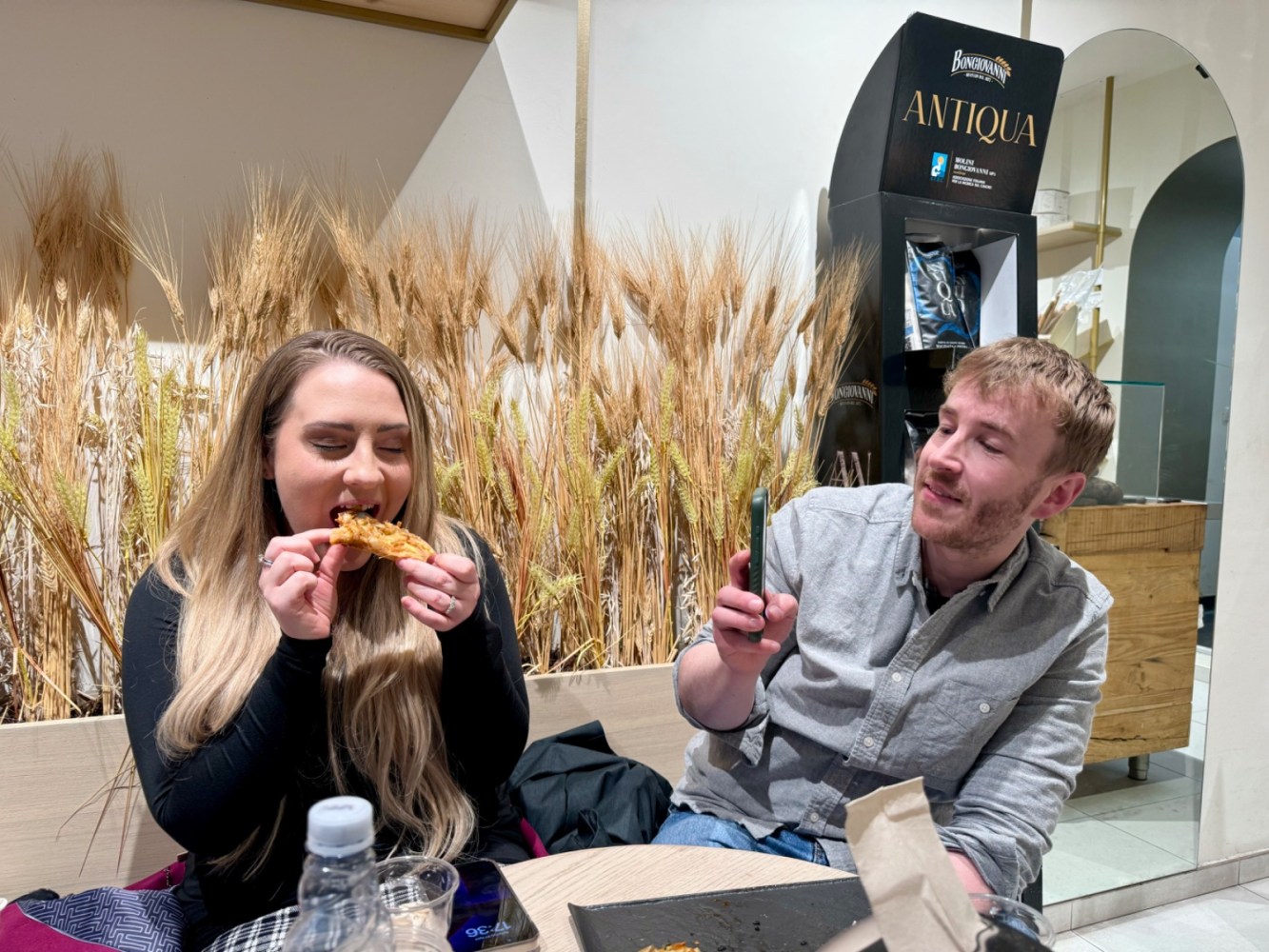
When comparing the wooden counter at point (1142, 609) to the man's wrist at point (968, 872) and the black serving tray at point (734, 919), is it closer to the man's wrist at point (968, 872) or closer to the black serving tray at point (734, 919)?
the man's wrist at point (968, 872)

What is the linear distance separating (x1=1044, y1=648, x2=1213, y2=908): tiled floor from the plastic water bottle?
2898 mm

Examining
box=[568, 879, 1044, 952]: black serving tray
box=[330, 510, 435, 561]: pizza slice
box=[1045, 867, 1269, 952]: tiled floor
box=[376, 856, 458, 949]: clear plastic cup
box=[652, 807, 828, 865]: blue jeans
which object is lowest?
box=[1045, 867, 1269, 952]: tiled floor

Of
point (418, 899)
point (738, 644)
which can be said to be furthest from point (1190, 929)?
point (418, 899)

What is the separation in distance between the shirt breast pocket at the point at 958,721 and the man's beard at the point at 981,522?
0.25m

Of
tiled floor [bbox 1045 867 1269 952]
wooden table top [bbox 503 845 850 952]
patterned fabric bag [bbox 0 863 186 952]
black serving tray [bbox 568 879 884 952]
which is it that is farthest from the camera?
tiled floor [bbox 1045 867 1269 952]

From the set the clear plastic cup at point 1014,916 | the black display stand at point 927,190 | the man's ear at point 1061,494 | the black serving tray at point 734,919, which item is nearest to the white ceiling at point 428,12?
the black display stand at point 927,190

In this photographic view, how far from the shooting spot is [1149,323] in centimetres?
291

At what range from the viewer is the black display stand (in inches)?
99.2

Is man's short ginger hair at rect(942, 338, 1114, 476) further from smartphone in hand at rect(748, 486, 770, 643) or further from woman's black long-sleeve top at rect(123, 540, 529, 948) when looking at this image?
woman's black long-sleeve top at rect(123, 540, 529, 948)

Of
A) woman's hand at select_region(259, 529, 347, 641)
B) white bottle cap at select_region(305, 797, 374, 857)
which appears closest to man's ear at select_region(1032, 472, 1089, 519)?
woman's hand at select_region(259, 529, 347, 641)

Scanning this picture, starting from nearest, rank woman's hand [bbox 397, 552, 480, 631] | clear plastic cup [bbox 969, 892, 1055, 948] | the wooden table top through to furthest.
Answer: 1. clear plastic cup [bbox 969, 892, 1055, 948]
2. the wooden table top
3. woman's hand [bbox 397, 552, 480, 631]

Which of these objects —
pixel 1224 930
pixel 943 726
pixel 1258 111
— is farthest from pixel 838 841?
pixel 1258 111

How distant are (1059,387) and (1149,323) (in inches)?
68.0

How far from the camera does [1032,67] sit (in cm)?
265
